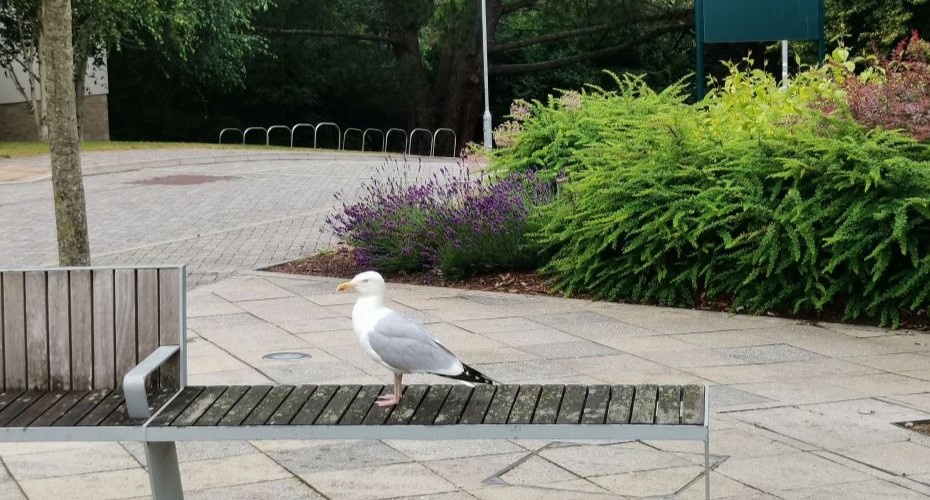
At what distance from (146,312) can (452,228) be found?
22.9ft

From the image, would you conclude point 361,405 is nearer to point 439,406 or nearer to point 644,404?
point 439,406

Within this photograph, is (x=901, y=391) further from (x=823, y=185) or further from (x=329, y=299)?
(x=329, y=299)

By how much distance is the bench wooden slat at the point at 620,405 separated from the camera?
4785 mm

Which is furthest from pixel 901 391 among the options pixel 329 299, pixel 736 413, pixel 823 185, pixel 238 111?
pixel 238 111

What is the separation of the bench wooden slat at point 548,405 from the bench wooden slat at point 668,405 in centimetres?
35

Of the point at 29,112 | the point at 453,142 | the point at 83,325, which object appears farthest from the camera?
the point at 453,142

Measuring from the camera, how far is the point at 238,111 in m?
44.1

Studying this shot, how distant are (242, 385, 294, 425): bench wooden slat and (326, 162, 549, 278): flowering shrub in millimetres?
6520

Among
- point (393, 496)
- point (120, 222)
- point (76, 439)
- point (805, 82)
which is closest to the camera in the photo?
point (76, 439)

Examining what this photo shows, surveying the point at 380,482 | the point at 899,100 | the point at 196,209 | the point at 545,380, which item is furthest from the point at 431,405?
the point at 196,209

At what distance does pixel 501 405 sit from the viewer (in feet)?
16.5

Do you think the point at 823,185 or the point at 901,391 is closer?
the point at 901,391

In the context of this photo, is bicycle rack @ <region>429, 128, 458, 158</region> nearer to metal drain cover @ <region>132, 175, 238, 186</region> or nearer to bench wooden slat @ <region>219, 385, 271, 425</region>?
metal drain cover @ <region>132, 175, 238, 186</region>

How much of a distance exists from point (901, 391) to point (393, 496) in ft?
10.6
